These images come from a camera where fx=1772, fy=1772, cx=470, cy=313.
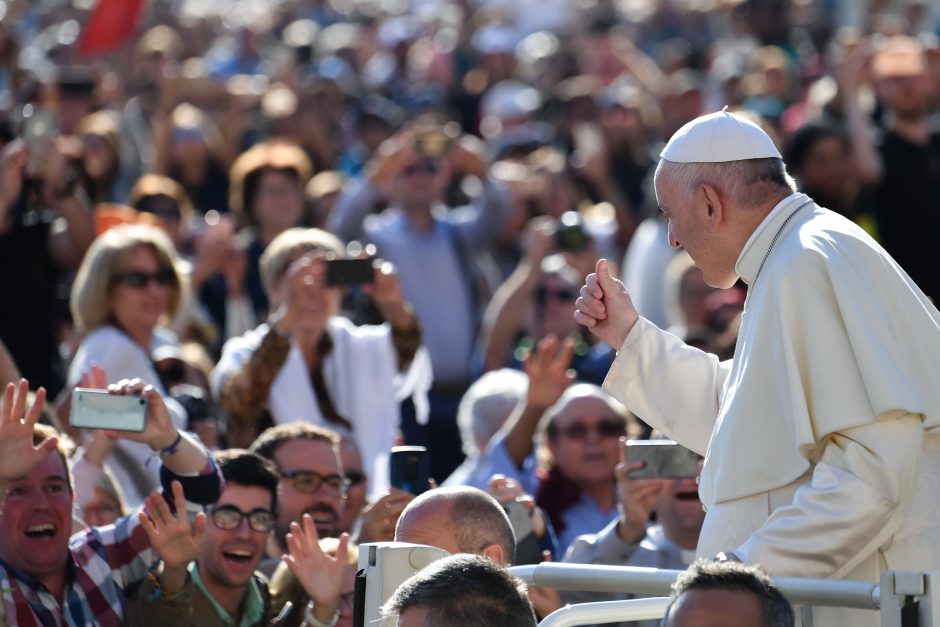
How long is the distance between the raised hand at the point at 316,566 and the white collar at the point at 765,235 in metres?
1.57

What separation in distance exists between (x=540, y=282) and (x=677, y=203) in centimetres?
487

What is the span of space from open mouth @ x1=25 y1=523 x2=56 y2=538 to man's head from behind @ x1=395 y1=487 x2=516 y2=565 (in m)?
1.29

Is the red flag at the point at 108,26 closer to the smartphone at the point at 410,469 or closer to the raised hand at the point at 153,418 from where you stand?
the raised hand at the point at 153,418

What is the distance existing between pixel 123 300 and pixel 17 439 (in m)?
2.68

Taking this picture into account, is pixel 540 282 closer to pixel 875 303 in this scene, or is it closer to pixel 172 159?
pixel 172 159

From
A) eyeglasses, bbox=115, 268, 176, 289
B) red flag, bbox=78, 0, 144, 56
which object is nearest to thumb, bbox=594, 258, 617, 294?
eyeglasses, bbox=115, 268, 176, 289

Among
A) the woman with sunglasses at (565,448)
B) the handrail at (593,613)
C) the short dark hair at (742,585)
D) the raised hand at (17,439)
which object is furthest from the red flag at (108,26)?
the short dark hair at (742,585)

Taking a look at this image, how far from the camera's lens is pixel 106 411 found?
5.39m

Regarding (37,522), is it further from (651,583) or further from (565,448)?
(565,448)

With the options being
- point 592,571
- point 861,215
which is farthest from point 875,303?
point 861,215

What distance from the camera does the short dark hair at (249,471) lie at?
573 centimetres

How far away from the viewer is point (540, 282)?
9.02 m

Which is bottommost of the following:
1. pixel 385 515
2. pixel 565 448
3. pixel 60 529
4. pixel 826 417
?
pixel 565 448

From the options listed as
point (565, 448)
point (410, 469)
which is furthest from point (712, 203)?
point (565, 448)
